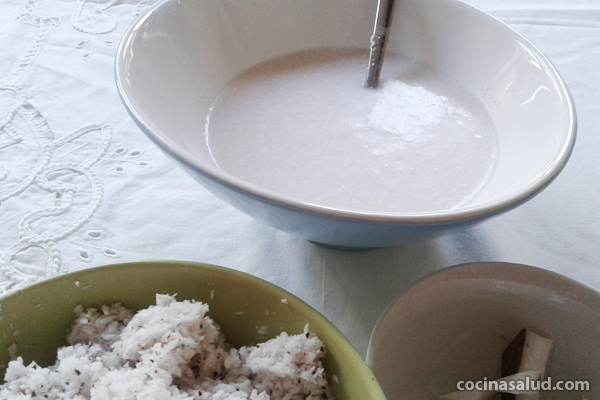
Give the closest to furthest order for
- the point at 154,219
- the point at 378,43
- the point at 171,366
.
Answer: the point at 171,366, the point at 154,219, the point at 378,43

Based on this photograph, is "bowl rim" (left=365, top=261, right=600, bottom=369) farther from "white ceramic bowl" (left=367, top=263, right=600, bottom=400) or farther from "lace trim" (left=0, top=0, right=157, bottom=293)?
"lace trim" (left=0, top=0, right=157, bottom=293)

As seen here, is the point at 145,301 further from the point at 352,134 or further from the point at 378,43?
the point at 378,43

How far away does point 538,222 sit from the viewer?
1.97 ft

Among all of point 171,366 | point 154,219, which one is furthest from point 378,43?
point 171,366

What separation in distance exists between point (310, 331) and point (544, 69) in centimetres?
39

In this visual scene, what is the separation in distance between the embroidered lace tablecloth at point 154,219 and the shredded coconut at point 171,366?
0.10 metres

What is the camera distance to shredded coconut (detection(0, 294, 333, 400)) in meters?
0.38

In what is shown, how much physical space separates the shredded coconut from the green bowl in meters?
0.02

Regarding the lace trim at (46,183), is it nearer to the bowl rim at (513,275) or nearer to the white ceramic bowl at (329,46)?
the white ceramic bowl at (329,46)

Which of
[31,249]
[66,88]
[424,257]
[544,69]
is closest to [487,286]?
[424,257]

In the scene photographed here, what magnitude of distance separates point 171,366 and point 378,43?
49cm

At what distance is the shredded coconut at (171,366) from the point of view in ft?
1.24

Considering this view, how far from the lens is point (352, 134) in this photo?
601 mm

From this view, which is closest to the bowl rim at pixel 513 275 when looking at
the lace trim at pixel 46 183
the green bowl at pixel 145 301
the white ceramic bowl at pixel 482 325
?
the white ceramic bowl at pixel 482 325
